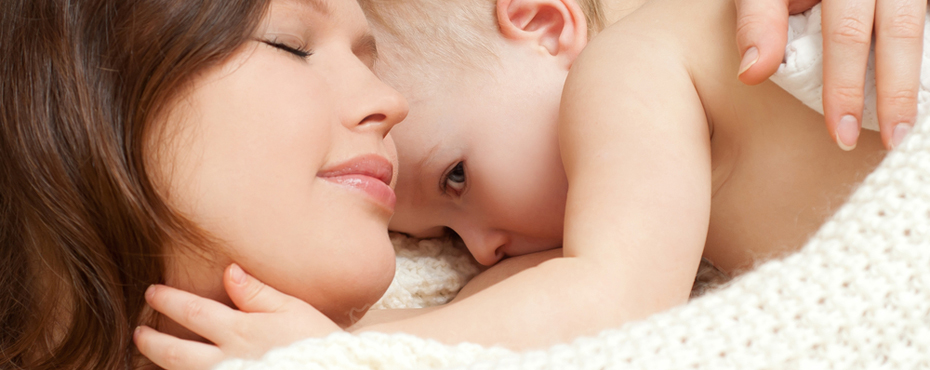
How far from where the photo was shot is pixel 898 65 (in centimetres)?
62

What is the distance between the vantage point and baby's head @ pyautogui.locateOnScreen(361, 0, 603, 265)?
102 cm

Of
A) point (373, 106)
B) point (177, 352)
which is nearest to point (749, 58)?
point (373, 106)

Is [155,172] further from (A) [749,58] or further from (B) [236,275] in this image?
(A) [749,58]

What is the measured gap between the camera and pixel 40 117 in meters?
0.63

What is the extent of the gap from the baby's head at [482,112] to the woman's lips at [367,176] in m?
0.25

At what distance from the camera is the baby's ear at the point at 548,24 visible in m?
1.12

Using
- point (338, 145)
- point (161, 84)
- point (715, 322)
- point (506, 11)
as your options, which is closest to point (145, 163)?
point (161, 84)

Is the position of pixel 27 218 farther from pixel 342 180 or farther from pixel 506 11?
pixel 506 11

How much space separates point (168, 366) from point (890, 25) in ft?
2.63

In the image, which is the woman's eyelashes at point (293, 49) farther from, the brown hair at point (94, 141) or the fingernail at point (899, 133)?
the fingernail at point (899, 133)

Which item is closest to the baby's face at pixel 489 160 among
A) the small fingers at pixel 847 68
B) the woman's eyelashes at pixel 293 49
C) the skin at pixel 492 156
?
the skin at pixel 492 156

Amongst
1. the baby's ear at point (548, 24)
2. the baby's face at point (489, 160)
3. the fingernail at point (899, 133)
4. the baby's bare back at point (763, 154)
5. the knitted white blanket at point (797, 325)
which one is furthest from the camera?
the baby's ear at point (548, 24)

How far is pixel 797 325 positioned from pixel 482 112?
649 millimetres

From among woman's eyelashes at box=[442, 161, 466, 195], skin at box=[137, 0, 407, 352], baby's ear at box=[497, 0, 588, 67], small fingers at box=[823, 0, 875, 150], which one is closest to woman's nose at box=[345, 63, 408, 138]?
skin at box=[137, 0, 407, 352]
